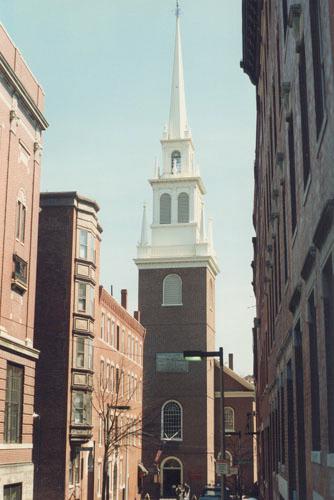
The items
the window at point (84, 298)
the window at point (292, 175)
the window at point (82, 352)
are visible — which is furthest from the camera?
the window at point (84, 298)

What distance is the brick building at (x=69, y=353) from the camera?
40000mm

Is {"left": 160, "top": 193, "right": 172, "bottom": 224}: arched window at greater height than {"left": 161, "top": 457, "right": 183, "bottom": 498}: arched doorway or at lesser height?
greater

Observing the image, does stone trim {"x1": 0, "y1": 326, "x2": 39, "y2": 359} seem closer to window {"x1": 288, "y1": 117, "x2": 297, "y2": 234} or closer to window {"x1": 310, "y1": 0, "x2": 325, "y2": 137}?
window {"x1": 288, "y1": 117, "x2": 297, "y2": 234}

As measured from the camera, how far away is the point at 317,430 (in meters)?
11.1

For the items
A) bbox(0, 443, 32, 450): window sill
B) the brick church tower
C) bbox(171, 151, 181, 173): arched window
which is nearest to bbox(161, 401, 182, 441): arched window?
the brick church tower

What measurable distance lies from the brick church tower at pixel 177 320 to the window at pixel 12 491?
141 feet

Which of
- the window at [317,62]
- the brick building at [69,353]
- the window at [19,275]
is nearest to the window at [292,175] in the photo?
the window at [317,62]

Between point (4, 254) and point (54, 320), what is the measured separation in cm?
1632

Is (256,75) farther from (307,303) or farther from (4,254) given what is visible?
(307,303)

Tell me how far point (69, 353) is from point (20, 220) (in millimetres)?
14691

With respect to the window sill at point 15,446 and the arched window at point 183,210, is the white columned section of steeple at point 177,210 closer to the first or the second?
the arched window at point 183,210

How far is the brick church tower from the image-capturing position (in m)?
71.6

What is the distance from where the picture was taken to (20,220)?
2869 cm

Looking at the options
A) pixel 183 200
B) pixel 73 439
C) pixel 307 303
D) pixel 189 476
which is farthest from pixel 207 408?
pixel 307 303
